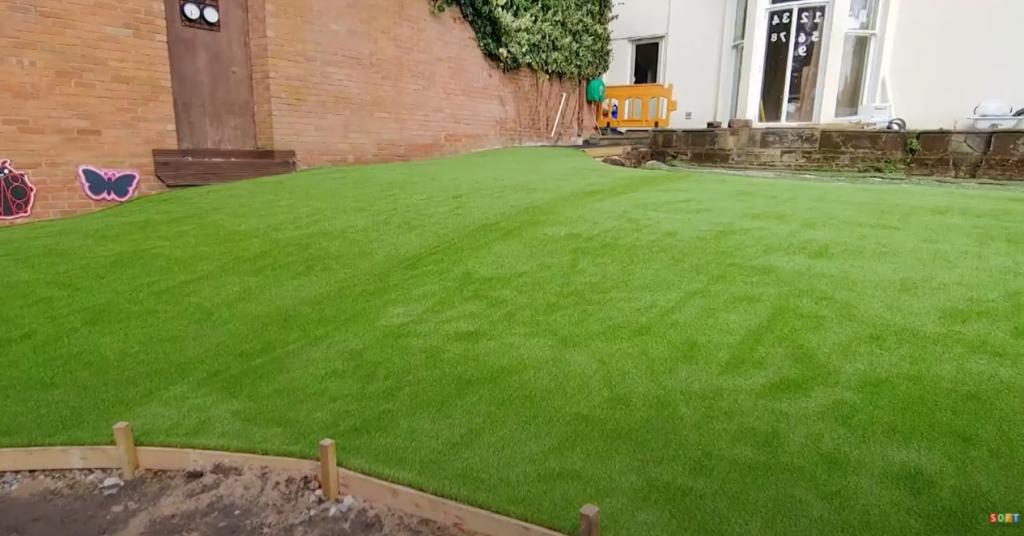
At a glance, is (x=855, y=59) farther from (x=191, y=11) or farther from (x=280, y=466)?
(x=280, y=466)

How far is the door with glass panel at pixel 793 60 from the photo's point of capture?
456 inches

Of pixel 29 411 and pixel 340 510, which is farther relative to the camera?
pixel 29 411

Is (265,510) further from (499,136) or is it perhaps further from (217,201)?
(499,136)

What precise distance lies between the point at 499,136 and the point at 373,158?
3.49m

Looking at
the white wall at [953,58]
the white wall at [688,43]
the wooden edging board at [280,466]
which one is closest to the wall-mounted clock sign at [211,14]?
the wooden edging board at [280,466]

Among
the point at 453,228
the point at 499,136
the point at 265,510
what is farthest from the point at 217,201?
the point at 499,136

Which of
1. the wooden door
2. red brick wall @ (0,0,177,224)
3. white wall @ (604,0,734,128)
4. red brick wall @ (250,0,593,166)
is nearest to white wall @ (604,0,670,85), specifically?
white wall @ (604,0,734,128)

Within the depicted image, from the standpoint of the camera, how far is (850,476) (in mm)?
1930

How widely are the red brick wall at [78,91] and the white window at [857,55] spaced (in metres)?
12.1

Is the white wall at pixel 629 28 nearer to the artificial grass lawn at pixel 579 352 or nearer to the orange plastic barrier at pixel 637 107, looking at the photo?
the orange plastic barrier at pixel 637 107

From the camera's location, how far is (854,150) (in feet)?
29.0

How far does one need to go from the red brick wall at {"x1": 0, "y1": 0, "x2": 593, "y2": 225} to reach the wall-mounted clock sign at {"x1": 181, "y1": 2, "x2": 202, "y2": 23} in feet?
1.20

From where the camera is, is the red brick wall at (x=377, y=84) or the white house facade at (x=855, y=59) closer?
the red brick wall at (x=377, y=84)

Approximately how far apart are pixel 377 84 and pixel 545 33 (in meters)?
4.91
